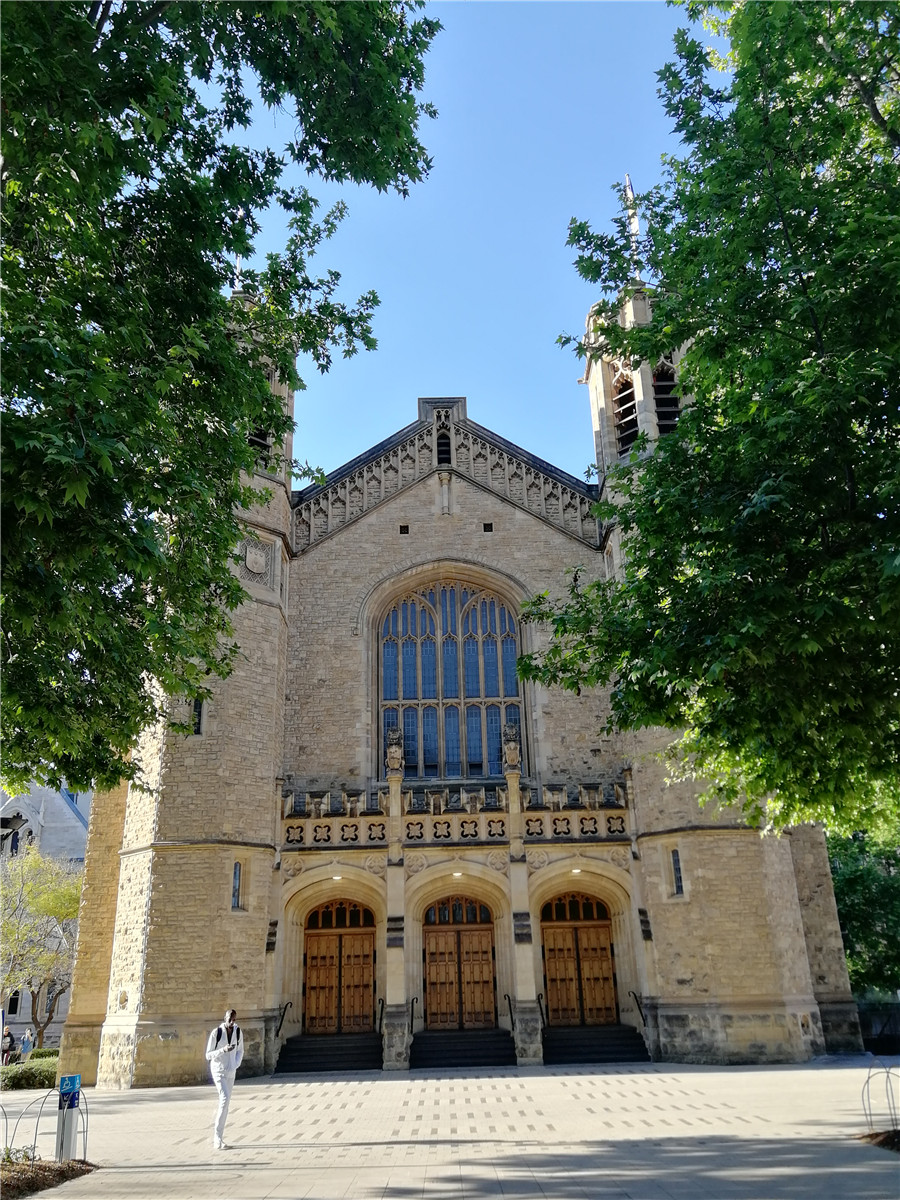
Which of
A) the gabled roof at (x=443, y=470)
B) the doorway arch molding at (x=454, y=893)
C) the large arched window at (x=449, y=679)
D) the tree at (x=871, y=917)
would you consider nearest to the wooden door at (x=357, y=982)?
the doorway arch molding at (x=454, y=893)

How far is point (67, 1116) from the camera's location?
9133 millimetres

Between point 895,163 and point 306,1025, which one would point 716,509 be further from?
point 306,1025

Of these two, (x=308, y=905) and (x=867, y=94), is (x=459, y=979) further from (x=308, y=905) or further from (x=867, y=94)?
(x=867, y=94)

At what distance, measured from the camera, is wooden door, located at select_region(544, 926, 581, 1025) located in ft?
63.6

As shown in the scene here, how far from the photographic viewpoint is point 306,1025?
19.3 metres

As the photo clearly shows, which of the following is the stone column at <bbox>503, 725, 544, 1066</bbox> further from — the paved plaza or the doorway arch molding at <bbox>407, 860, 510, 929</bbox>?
the paved plaza

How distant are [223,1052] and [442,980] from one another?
10.4 meters

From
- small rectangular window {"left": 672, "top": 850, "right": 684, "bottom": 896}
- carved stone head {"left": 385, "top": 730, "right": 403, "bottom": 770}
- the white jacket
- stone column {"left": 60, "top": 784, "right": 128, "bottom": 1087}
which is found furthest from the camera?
carved stone head {"left": 385, "top": 730, "right": 403, "bottom": 770}

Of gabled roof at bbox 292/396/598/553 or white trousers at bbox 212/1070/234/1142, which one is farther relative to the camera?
gabled roof at bbox 292/396/598/553

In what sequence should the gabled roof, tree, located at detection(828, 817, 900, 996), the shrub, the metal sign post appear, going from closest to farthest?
the metal sign post
the shrub
tree, located at detection(828, 817, 900, 996)
the gabled roof

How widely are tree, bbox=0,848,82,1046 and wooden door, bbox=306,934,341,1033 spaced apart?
1191 cm

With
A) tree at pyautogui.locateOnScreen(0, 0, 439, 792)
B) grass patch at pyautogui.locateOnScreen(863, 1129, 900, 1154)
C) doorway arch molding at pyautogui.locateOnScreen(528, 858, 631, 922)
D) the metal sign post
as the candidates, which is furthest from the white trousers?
doorway arch molding at pyautogui.locateOnScreen(528, 858, 631, 922)

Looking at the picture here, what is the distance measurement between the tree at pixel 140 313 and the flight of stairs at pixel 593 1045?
11995 mm

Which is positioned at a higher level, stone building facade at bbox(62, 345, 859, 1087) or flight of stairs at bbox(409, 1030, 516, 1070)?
stone building facade at bbox(62, 345, 859, 1087)
